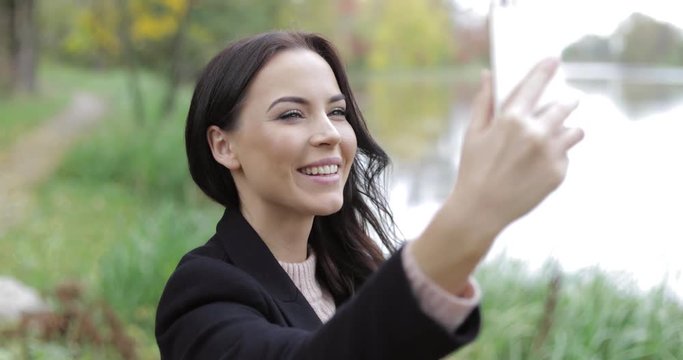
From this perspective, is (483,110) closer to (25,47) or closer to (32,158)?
(32,158)

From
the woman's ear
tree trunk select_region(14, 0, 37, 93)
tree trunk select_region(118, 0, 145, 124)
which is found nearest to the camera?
the woman's ear

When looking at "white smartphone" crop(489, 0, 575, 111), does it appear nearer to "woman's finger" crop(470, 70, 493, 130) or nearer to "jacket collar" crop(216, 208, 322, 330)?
"woman's finger" crop(470, 70, 493, 130)

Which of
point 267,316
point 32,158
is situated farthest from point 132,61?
point 267,316

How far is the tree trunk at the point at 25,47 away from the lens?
17.9 metres

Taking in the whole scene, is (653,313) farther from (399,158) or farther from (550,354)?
(399,158)

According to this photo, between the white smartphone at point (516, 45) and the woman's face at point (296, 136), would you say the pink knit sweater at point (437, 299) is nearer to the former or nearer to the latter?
the white smartphone at point (516, 45)

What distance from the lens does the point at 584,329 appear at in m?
3.72

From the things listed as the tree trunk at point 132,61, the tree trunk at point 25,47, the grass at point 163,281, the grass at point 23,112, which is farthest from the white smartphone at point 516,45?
the tree trunk at point 25,47

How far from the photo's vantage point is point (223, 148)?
154 cm

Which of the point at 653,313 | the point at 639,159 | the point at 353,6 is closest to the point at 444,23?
the point at 353,6

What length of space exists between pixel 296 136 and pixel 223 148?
0.63 feet

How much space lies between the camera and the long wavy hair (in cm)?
148

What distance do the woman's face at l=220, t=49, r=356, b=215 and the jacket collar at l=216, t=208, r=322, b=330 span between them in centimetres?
7

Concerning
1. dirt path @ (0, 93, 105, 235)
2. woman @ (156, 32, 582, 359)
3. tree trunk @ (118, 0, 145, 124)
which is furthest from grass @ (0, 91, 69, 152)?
woman @ (156, 32, 582, 359)
